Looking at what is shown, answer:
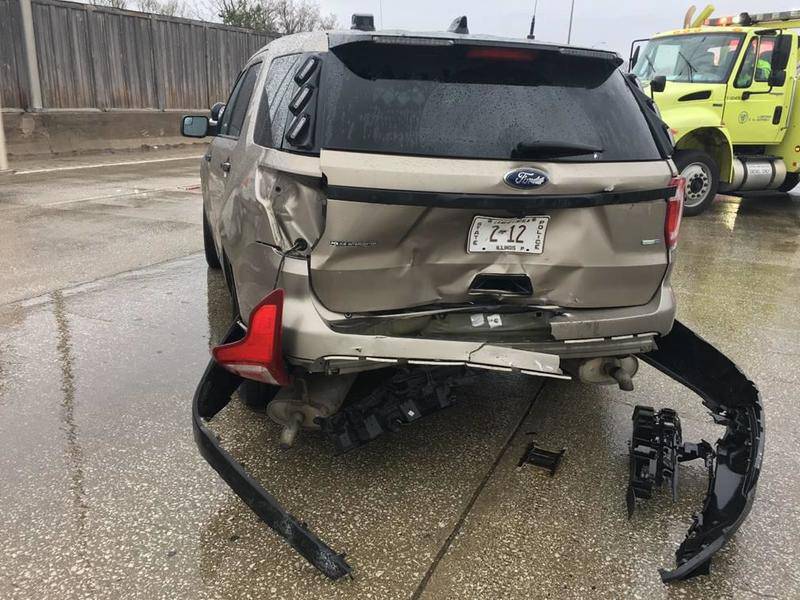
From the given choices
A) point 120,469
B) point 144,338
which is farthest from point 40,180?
point 120,469

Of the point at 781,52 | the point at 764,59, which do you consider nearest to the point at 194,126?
the point at 781,52

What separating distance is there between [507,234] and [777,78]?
8.99 meters

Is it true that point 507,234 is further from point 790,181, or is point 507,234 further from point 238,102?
point 790,181

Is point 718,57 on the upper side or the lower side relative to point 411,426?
upper

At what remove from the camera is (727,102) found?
9.69 meters

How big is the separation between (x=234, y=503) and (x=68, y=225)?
6.32 meters

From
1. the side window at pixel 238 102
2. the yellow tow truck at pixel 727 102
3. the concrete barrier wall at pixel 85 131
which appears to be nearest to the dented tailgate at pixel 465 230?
the side window at pixel 238 102

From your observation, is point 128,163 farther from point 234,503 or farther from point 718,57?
point 234,503

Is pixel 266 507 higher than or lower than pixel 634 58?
lower

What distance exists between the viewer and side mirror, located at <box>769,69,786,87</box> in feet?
31.2

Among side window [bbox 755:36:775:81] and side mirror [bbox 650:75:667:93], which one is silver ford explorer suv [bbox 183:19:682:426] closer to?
side mirror [bbox 650:75:667:93]

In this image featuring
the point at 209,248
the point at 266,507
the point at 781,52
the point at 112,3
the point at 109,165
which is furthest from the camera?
the point at 112,3

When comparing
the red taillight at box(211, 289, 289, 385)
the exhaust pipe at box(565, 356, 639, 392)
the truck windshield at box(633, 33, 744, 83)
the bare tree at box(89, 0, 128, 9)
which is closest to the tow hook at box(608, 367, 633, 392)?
the exhaust pipe at box(565, 356, 639, 392)

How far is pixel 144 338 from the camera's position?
461 cm
